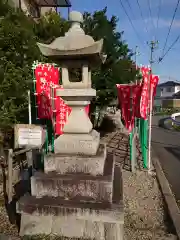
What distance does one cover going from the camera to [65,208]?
334 cm

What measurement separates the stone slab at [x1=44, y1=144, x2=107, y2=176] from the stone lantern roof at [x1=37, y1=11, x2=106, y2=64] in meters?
1.60

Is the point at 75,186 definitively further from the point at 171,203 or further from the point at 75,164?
the point at 171,203

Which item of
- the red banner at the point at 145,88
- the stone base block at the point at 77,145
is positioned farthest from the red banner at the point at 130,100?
the stone base block at the point at 77,145

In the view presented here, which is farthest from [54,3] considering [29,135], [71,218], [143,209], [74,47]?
[71,218]

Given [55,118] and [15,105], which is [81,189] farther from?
[15,105]

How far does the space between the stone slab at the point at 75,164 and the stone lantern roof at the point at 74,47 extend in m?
1.60

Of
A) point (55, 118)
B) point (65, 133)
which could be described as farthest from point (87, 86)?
point (55, 118)

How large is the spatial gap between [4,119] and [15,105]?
72 cm

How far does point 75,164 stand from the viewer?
3.61m

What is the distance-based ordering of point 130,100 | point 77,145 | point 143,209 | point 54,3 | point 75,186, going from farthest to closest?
point 54,3 < point 130,100 < point 143,209 < point 77,145 < point 75,186

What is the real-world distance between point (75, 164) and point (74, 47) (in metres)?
1.83

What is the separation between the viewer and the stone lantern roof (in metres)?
3.41

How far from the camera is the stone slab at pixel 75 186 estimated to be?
11.3ft

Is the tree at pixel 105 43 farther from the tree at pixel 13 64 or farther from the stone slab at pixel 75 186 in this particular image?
the stone slab at pixel 75 186
